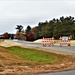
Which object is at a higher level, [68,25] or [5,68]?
[68,25]

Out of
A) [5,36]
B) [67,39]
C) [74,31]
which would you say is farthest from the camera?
[5,36]

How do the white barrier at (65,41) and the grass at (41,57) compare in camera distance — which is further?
the white barrier at (65,41)

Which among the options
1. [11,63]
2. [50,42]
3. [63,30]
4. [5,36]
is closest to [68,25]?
[63,30]

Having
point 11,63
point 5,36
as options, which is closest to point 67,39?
point 11,63

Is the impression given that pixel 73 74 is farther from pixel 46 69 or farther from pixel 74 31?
pixel 74 31

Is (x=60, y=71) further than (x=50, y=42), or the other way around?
(x=50, y=42)

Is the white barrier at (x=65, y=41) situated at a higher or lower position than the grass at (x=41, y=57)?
higher

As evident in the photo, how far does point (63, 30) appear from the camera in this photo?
87.3m

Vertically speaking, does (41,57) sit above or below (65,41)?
below

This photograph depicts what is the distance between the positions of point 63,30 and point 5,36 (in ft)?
317

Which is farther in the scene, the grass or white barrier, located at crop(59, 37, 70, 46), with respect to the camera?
white barrier, located at crop(59, 37, 70, 46)

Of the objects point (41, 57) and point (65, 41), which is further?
point (65, 41)

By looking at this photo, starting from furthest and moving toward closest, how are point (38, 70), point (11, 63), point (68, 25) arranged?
1. point (68, 25)
2. point (11, 63)
3. point (38, 70)

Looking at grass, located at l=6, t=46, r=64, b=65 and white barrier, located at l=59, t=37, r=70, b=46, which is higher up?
white barrier, located at l=59, t=37, r=70, b=46
